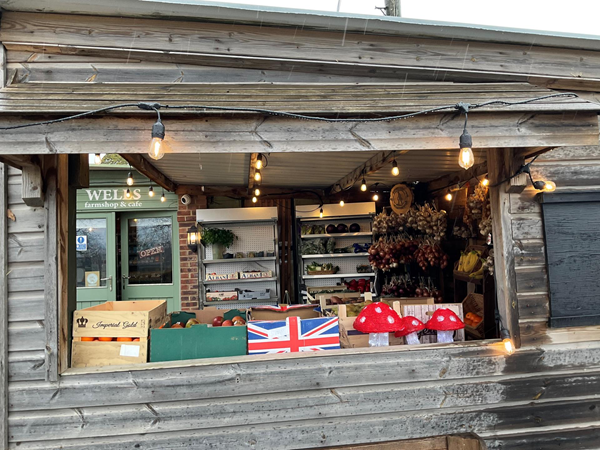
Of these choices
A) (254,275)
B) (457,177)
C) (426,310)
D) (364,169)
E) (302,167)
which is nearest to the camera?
(426,310)

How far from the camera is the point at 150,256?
8.46m

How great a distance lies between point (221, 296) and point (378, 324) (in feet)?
15.0

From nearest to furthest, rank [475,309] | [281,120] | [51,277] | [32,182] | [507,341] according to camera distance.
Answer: [281,120] < [32,182] < [51,277] < [507,341] < [475,309]

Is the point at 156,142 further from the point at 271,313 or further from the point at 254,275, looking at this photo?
the point at 254,275

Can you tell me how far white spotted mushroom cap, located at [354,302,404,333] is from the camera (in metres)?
3.74

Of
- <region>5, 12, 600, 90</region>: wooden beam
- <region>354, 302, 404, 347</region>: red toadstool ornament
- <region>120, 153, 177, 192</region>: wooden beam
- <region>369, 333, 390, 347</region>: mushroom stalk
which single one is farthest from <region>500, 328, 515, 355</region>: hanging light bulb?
<region>120, 153, 177, 192</region>: wooden beam

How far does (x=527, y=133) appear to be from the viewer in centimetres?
316

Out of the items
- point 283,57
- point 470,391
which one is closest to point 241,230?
point 283,57

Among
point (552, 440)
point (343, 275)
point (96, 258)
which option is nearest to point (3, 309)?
point (552, 440)

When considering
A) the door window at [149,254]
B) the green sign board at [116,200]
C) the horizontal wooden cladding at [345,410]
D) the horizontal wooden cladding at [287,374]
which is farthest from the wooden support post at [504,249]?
the door window at [149,254]

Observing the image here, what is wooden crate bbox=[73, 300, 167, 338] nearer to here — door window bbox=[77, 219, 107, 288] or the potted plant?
the potted plant

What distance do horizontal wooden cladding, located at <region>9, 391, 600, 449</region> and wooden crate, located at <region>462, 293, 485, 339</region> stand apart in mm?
1462

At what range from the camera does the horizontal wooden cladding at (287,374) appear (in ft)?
11.1

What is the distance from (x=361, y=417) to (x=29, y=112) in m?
3.18
